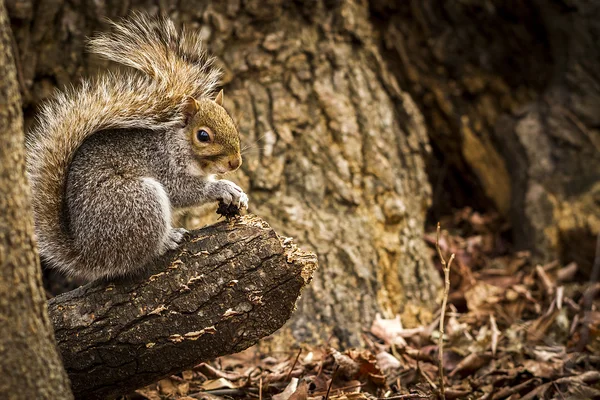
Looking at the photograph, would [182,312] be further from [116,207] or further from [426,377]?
[426,377]

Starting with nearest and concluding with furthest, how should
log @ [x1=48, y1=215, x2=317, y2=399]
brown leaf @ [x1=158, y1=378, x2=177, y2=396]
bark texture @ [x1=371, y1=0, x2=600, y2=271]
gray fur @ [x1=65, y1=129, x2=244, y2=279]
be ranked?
1. log @ [x1=48, y1=215, x2=317, y2=399]
2. gray fur @ [x1=65, y1=129, x2=244, y2=279]
3. brown leaf @ [x1=158, y1=378, x2=177, y2=396]
4. bark texture @ [x1=371, y1=0, x2=600, y2=271]

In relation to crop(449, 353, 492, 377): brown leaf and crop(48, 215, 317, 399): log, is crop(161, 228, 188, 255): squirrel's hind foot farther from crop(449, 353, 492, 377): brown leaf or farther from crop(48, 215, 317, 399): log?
crop(449, 353, 492, 377): brown leaf

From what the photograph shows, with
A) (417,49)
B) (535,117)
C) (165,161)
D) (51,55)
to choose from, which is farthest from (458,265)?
(51,55)

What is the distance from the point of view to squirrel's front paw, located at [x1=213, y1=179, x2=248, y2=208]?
250 centimetres

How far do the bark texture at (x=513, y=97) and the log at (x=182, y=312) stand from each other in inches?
110

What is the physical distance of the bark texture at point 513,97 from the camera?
4605 mm

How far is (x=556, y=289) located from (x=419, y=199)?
0.95 meters

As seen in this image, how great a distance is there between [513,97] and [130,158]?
357 centimetres

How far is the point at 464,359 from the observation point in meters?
3.11

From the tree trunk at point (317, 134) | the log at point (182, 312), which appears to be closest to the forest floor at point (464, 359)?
the tree trunk at point (317, 134)

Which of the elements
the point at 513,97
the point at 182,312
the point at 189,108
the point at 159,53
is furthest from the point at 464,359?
the point at 513,97

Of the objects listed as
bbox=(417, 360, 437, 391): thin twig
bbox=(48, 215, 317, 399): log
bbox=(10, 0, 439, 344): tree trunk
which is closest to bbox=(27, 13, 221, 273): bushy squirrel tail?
bbox=(48, 215, 317, 399): log

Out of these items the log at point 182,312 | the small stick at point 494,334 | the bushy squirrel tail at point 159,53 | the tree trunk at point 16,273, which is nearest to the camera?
the tree trunk at point 16,273

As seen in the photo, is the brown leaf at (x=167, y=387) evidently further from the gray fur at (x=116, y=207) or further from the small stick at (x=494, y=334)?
the small stick at (x=494, y=334)
